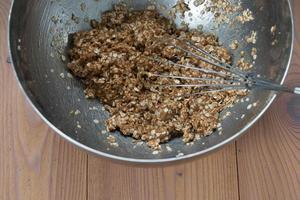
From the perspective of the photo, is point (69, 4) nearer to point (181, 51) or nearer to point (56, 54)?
point (56, 54)

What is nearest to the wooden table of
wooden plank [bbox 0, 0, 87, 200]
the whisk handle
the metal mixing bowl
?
wooden plank [bbox 0, 0, 87, 200]

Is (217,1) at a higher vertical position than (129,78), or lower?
higher

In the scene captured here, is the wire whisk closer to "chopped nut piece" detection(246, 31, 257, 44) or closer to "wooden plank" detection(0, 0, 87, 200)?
"chopped nut piece" detection(246, 31, 257, 44)

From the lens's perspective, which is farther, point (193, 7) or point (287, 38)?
point (193, 7)

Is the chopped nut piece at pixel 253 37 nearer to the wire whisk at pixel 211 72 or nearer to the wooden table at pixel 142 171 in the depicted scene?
the wire whisk at pixel 211 72

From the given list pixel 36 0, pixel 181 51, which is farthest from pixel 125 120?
pixel 36 0

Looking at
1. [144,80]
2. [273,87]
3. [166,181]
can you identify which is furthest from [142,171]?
[273,87]

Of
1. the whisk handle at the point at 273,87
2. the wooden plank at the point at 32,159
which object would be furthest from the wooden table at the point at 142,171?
the whisk handle at the point at 273,87

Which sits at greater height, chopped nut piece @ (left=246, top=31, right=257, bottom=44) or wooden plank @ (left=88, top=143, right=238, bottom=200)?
chopped nut piece @ (left=246, top=31, right=257, bottom=44)
